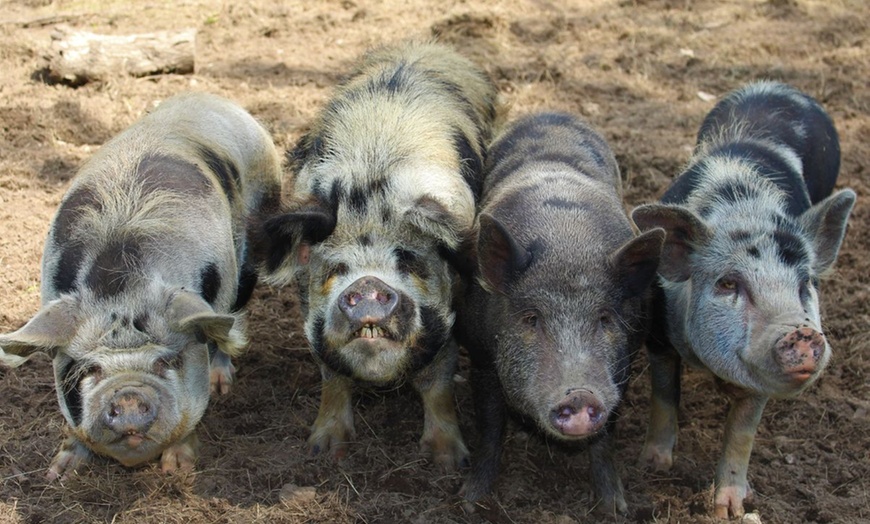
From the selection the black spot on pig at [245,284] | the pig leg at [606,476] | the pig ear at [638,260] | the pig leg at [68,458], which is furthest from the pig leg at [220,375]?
the pig ear at [638,260]

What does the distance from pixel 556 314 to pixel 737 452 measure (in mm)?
1298

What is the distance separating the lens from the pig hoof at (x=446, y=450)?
207 inches

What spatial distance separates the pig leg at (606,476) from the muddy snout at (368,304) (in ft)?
4.00

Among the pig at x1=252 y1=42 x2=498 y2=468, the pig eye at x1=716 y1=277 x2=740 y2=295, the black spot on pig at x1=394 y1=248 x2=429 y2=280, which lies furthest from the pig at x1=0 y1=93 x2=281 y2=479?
the pig eye at x1=716 y1=277 x2=740 y2=295

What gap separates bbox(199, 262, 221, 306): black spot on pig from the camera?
5.01m

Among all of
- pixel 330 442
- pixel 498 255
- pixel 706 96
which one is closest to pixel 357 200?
pixel 498 255

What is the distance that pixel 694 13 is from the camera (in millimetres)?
10383

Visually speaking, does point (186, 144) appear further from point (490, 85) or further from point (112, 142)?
point (490, 85)

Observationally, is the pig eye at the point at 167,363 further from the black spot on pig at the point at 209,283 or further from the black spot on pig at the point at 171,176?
the black spot on pig at the point at 171,176

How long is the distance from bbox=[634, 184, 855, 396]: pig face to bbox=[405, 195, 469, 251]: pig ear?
0.88m

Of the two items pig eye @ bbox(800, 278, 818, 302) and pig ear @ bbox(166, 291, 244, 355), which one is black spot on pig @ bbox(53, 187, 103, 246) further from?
pig eye @ bbox(800, 278, 818, 302)

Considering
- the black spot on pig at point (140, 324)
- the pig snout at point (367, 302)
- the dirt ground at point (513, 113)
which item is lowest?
the dirt ground at point (513, 113)

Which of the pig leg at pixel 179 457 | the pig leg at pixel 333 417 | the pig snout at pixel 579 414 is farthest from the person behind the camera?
the pig leg at pixel 333 417

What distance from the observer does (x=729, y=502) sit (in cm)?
498
